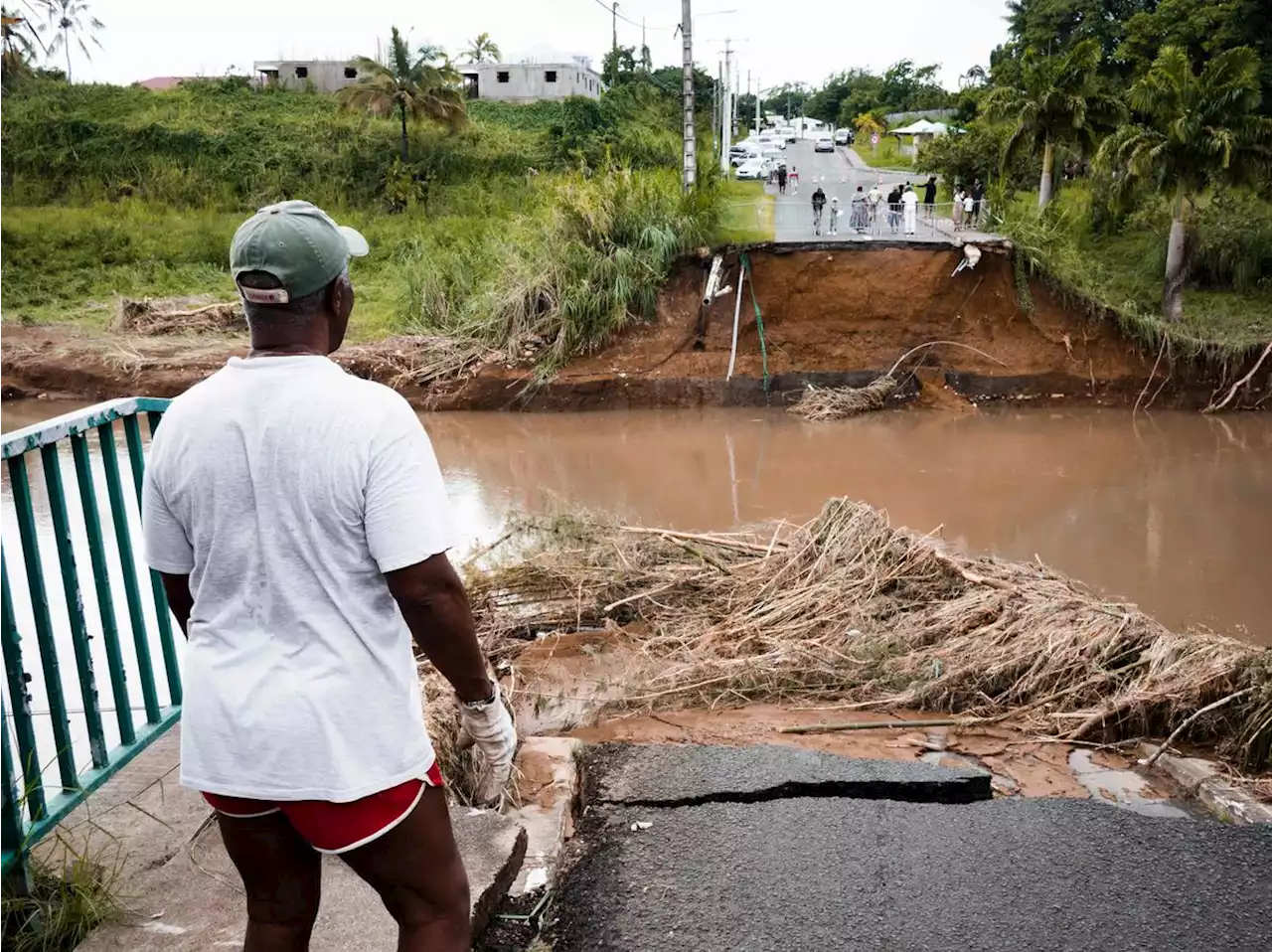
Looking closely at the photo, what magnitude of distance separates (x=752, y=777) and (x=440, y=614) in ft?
7.04

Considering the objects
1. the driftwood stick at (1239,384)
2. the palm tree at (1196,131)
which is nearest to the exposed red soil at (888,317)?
the driftwood stick at (1239,384)

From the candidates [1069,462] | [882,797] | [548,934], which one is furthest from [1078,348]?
[548,934]

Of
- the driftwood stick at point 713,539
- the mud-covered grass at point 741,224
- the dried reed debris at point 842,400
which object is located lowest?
the dried reed debris at point 842,400

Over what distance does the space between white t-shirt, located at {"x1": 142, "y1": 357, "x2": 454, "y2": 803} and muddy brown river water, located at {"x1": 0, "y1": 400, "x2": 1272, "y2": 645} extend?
688 cm

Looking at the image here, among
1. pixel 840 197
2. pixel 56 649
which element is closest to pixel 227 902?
pixel 56 649

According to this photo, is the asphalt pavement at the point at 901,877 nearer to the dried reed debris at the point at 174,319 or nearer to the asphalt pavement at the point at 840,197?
the asphalt pavement at the point at 840,197

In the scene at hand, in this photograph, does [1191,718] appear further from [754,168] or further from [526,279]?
[754,168]

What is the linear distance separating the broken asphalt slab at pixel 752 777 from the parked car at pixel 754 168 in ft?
121

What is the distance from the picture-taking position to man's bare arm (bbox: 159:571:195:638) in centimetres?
203

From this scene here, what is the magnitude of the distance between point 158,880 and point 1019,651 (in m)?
4.01

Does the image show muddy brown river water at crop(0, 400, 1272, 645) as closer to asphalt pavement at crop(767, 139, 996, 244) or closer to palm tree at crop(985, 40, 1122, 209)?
asphalt pavement at crop(767, 139, 996, 244)

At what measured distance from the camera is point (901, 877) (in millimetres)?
3037

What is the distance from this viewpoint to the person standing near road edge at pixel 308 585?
1763 mm

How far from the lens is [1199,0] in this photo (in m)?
26.9
